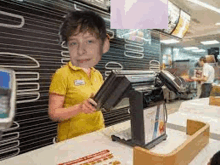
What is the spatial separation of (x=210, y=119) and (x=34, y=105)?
1683 millimetres

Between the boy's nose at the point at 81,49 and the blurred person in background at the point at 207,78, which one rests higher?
the boy's nose at the point at 81,49

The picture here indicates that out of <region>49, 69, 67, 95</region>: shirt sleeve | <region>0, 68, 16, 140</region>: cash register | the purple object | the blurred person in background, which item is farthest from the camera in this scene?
the blurred person in background

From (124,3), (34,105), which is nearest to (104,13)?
(124,3)

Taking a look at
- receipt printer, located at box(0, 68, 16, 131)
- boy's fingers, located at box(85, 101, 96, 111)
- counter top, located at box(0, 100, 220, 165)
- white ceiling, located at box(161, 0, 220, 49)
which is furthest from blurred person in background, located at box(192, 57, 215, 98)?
receipt printer, located at box(0, 68, 16, 131)

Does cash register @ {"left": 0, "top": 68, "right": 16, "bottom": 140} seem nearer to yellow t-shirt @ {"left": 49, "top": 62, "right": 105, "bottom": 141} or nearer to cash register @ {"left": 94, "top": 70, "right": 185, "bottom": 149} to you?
cash register @ {"left": 94, "top": 70, "right": 185, "bottom": 149}

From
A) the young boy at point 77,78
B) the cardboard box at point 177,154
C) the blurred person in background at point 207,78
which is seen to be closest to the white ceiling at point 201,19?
the blurred person in background at point 207,78

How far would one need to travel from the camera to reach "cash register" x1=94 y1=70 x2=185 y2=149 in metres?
0.91

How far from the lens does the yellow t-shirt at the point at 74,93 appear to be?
1269 mm

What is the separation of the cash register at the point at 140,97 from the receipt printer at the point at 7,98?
1.62 ft

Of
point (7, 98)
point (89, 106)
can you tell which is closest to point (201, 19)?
point (89, 106)

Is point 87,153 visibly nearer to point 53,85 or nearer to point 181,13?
point 53,85

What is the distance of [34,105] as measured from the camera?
183 centimetres

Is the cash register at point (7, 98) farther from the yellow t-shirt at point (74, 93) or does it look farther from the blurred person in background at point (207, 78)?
the blurred person in background at point (207, 78)

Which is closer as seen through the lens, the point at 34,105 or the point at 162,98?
the point at 162,98
